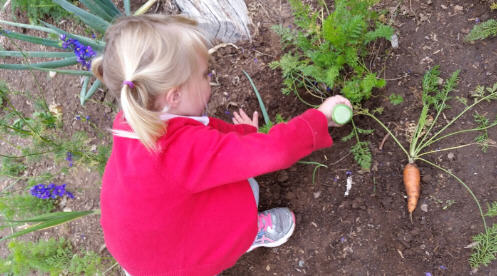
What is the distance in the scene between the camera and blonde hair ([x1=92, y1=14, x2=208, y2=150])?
4.22 ft

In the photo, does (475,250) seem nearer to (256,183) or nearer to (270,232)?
(270,232)

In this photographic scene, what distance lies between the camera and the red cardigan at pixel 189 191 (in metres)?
1.36

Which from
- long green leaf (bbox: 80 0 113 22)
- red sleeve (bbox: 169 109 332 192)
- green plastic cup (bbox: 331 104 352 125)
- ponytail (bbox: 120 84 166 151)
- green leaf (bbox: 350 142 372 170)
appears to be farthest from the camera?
long green leaf (bbox: 80 0 113 22)

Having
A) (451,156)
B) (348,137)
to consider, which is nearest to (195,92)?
(348,137)

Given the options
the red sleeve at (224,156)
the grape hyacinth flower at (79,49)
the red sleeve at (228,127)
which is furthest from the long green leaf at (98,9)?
the red sleeve at (224,156)

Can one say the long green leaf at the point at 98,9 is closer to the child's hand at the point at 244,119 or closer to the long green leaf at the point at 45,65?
the long green leaf at the point at 45,65

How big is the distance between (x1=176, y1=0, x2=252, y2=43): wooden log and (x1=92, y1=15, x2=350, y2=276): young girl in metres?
0.84

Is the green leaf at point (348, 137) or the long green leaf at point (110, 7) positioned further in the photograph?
the long green leaf at point (110, 7)

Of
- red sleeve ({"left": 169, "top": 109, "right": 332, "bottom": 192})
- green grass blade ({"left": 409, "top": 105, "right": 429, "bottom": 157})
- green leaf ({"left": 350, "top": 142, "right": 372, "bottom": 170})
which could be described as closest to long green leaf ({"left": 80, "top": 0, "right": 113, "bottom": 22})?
red sleeve ({"left": 169, "top": 109, "right": 332, "bottom": 192})

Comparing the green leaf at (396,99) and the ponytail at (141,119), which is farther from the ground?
the ponytail at (141,119)

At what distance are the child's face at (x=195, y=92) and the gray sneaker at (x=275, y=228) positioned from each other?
934 millimetres

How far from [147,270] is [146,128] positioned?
2.45ft

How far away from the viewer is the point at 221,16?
2326 millimetres

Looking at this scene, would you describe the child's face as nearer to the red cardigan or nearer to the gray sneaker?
the red cardigan
